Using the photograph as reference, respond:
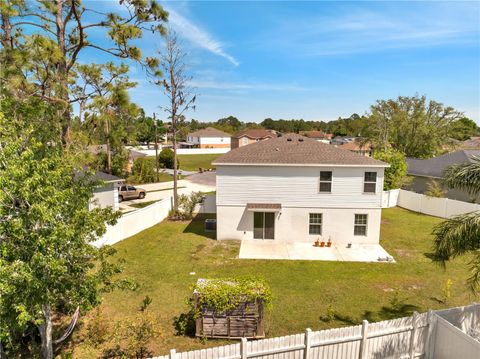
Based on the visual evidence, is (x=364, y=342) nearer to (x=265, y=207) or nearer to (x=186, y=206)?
(x=265, y=207)

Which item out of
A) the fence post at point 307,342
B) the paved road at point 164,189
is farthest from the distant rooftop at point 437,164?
the fence post at point 307,342

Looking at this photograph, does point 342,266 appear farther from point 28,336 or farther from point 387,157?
point 387,157

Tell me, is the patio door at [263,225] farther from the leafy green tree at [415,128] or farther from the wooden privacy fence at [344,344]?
the leafy green tree at [415,128]

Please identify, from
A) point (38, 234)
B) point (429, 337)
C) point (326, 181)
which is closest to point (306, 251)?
point (326, 181)

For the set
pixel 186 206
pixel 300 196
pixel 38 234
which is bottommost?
pixel 186 206

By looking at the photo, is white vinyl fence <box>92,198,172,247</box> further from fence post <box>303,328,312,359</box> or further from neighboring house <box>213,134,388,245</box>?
fence post <box>303,328,312,359</box>

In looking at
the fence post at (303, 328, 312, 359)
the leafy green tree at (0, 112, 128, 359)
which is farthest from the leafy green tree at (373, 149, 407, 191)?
the leafy green tree at (0, 112, 128, 359)
